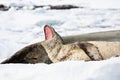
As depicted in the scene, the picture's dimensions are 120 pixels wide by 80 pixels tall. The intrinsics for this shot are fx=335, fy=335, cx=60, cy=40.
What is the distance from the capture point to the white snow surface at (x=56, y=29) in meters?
1.11

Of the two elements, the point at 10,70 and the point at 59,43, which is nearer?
the point at 10,70

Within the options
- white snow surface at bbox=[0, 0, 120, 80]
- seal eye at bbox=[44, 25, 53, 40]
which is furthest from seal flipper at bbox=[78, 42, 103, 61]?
white snow surface at bbox=[0, 0, 120, 80]

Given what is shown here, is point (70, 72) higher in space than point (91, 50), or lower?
higher

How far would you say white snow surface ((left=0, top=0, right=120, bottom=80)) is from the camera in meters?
1.11

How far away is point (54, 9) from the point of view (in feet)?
30.1

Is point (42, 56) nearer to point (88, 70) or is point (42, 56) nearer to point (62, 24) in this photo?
point (88, 70)

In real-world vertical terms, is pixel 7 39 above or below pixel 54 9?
above

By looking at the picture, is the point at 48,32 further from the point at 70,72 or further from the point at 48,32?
the point at 70,72

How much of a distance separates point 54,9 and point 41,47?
6756mm

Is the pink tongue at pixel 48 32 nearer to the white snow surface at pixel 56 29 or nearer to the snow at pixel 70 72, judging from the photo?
the white snow surface at pixel 56 29

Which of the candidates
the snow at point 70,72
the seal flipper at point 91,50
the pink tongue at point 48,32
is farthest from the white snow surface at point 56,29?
the seal flipper at point 91,50

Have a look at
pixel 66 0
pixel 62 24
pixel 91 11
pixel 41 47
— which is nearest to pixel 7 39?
pixel 62 24

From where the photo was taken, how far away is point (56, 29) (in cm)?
604

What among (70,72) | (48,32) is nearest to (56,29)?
(48,32)
